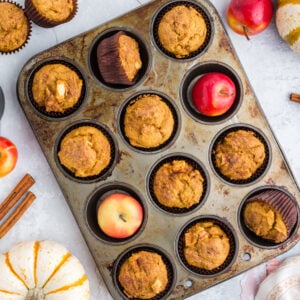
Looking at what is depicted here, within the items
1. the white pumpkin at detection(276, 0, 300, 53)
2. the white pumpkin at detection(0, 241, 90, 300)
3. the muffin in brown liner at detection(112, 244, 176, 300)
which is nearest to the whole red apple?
the white pumpkin at detection(276, 0, 300, 53)

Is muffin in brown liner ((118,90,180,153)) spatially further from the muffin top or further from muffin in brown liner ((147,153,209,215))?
the muffin top

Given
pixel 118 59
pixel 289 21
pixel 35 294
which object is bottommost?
pixel 35 294

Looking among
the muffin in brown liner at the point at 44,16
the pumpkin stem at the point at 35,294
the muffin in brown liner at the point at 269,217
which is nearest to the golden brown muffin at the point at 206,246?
Answer: the muffin in brown liner at the point at 269,217

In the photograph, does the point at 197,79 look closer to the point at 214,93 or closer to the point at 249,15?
the point at 214,93

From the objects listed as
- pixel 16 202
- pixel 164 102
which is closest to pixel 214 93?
pixel 164 102

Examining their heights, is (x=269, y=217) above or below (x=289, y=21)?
below

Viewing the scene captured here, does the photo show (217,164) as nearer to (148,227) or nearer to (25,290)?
(148,227)
